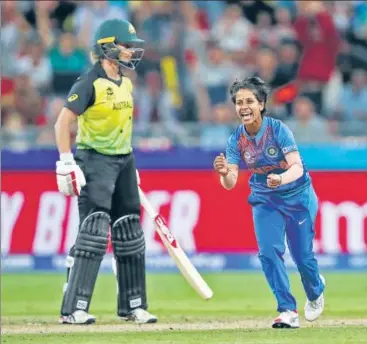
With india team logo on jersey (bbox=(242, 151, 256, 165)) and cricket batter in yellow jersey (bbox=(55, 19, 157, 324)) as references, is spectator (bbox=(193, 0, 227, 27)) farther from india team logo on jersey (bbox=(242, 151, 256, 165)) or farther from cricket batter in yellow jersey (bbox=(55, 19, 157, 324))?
india team logo on jersey (bbox=(242, 151, 256, 165))

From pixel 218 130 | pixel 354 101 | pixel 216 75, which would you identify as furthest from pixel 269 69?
pixel 218 130

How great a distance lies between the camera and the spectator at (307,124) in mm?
15731

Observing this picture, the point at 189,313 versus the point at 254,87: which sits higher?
the point at 254,87

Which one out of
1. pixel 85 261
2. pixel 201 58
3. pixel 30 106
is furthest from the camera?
pixel 201 58

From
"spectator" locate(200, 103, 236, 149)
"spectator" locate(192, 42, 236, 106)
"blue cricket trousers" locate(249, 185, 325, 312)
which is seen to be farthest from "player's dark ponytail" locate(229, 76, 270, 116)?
"spectator" locate(192, 42, 236, 106)

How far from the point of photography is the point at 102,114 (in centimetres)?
1008

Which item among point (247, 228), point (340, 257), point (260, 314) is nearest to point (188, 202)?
point (247, 228)

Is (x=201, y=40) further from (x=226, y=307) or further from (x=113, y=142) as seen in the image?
(x=113, y=142)

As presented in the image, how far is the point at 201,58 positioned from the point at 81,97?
25.5 ft

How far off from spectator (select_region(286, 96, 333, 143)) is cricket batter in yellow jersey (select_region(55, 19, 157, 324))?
5742 millimetres

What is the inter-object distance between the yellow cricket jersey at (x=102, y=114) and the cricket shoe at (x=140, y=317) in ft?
4.35

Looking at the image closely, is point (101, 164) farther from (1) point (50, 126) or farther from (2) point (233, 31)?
(2) point (233, 31)

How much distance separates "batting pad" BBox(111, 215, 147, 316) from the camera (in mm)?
10289

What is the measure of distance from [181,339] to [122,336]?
50 cm
